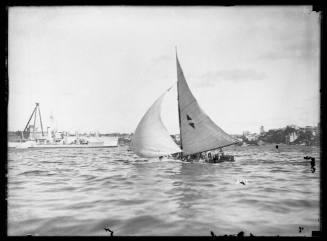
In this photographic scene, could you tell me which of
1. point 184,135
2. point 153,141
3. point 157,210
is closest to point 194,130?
point 184,135

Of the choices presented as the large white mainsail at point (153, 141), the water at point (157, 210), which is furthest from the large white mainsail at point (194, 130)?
the water at point (157, 210)

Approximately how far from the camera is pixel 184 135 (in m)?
20.9

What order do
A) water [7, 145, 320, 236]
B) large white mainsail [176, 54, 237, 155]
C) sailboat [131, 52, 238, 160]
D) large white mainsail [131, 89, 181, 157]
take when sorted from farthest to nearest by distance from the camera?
large white mainsail [131, 89, 181, 157] < large white mainsail [176, 54, 237, 155] < sailboat [131, 52, 238, 160] < water [7, 145, 320, 236]

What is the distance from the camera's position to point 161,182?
14797 mm

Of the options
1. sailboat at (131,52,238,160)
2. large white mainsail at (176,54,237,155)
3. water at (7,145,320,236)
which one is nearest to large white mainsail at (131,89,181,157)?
sailboat at (131,52,238,160)

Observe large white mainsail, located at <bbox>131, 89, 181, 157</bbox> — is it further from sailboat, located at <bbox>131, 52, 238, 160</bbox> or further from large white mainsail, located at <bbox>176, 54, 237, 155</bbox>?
large white mainsail, located at <bbox>176, 54, 237, 155</bbox>

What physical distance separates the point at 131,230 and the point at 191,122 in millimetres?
12744

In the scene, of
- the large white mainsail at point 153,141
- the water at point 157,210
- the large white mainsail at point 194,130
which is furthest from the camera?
the large white mainsail at point 153,141

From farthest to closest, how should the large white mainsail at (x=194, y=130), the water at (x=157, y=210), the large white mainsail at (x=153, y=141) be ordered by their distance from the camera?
the large white mainsail at (x=153, y=141)
the large white mainsail at (x=194, y=130)
the water at (x=157, y=210)

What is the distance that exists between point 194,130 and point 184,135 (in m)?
0.79

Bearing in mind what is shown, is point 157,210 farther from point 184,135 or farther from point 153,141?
point 184,135

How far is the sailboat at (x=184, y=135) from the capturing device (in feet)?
62.2

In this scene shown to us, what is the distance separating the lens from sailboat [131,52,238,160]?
1895 cm

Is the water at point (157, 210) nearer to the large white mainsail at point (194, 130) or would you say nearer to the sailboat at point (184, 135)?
the sailboat at point (184, 135)
